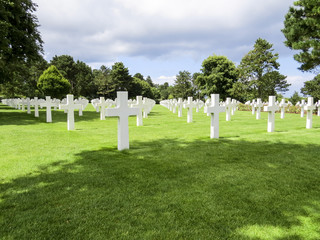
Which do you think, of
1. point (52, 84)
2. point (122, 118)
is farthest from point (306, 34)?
point (52, 84)

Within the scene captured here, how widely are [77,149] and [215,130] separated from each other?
178 inches

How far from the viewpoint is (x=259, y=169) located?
438 cm

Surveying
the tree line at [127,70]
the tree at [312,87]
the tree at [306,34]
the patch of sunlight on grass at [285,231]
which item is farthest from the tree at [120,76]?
the patch of sunlight on grass at [285,231]

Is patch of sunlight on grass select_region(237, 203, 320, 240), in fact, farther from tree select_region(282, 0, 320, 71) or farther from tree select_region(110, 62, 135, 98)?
tree select_region(110, 62, 135, 98)

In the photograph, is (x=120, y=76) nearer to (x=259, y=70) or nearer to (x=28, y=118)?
(x=259, y=70)

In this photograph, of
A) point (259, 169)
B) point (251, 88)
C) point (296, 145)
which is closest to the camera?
point (259, 169)

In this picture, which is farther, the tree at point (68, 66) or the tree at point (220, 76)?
the tree at point (68, 66)

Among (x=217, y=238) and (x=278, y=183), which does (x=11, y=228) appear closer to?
(x=217, y=238)

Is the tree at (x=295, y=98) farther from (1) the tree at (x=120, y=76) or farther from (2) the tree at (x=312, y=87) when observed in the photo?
(1) the tree at (x=120, y=76)

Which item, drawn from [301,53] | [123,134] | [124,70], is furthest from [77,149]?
[124,70]

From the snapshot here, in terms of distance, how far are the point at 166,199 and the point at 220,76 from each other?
40.2 m

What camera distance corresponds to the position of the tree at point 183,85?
72.4m

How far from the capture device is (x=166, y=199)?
3.05 meters

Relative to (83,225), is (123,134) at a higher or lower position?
higher
